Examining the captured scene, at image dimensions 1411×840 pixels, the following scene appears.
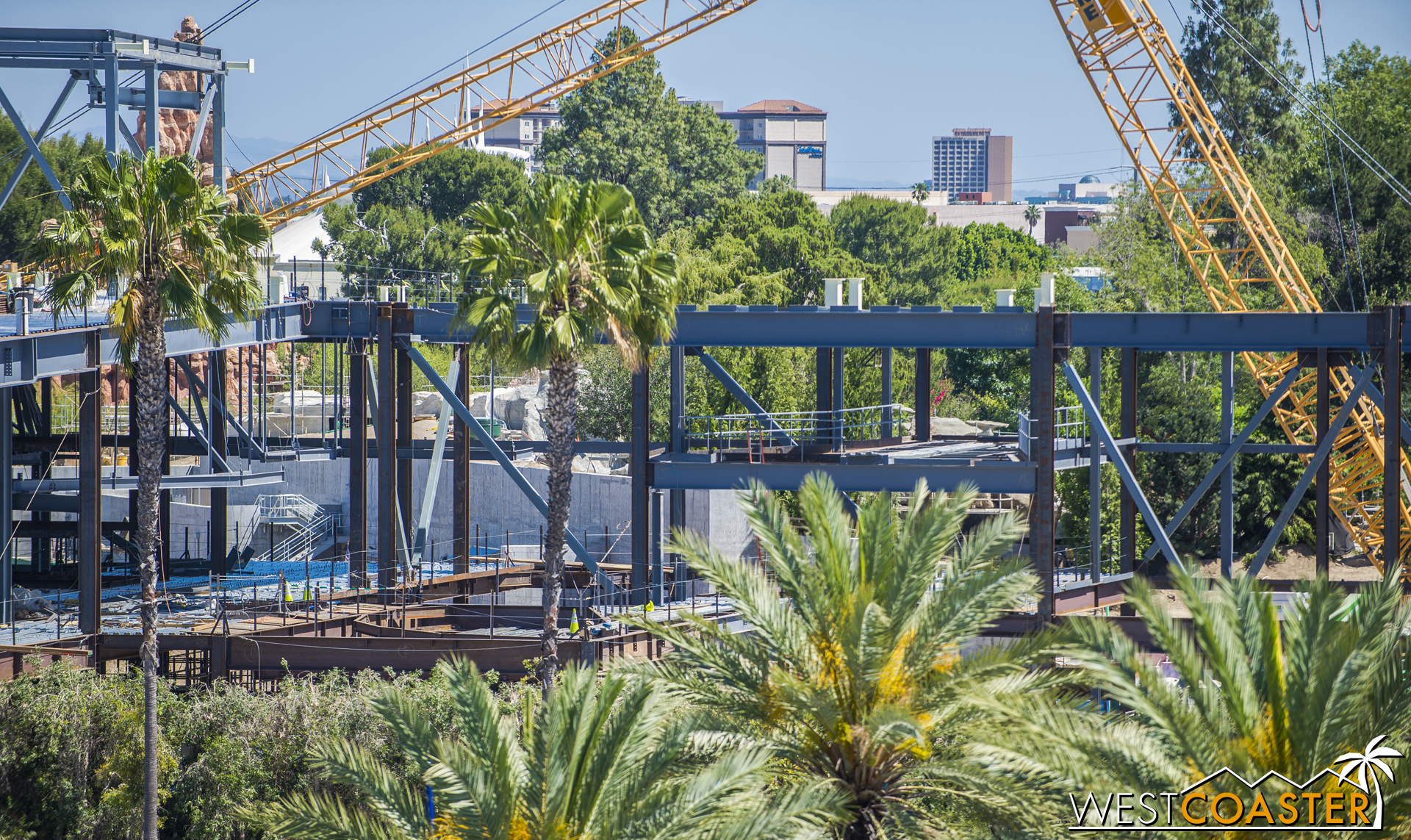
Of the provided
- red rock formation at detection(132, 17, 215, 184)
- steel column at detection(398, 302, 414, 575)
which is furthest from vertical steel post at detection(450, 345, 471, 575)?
red rock formation at detection(132, 17, 215, 184)

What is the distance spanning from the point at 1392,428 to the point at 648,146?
70172mm

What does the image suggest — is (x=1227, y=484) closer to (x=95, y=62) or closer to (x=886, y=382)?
(x=886, y=382)

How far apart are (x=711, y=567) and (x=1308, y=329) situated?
19.0m

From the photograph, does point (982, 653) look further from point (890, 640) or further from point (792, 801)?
point (792, 801)

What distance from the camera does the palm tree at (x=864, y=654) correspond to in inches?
508

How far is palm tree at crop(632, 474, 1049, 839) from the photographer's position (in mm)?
12914

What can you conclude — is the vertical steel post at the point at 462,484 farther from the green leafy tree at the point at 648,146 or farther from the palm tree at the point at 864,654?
the green leafy tree at the point at 648,146

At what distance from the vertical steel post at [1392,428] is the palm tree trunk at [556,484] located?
16.1 meters

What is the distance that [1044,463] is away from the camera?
1051 inches

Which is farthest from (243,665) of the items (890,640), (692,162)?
(692,162)

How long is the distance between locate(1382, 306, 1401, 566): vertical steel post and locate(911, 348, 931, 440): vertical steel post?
12.0 m

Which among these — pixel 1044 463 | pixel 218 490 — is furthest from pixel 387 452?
pixel 1044 463

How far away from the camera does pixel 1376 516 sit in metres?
39.3

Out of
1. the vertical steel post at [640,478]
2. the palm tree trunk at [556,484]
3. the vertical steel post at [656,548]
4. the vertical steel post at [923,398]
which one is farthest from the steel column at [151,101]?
the vertical steel post at [923,398]
